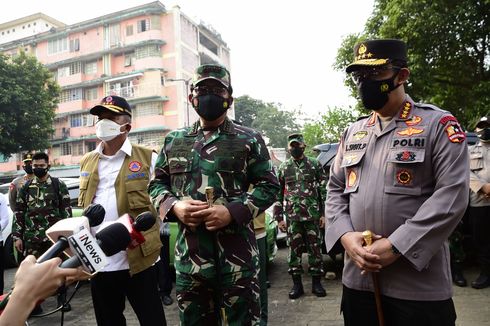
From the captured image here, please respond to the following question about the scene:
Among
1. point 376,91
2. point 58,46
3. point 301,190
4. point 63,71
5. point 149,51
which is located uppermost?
point 58,46

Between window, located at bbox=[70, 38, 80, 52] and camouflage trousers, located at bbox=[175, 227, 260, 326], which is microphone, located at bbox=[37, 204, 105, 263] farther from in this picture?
window, located at bbox=[70, 38, 80, 52]

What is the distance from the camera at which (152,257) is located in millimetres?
3035

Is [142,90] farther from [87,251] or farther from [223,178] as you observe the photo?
[87,251]

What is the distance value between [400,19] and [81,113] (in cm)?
3097

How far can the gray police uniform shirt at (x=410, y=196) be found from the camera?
76.7 inches

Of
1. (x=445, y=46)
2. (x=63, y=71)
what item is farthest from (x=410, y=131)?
(x=63, y=71)

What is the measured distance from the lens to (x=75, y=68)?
119 ft

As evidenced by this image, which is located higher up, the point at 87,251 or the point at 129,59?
the point at 129,59

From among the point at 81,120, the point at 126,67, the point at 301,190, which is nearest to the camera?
the point at 301,190

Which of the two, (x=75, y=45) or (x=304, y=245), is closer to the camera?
(x=304, y=245)

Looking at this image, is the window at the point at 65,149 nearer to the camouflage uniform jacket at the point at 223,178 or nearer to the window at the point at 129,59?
the window at the point at 129,59

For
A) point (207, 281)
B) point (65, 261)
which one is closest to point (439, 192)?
point (207, 281)

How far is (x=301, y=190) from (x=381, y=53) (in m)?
3.27

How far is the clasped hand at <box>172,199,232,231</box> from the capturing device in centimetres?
219
